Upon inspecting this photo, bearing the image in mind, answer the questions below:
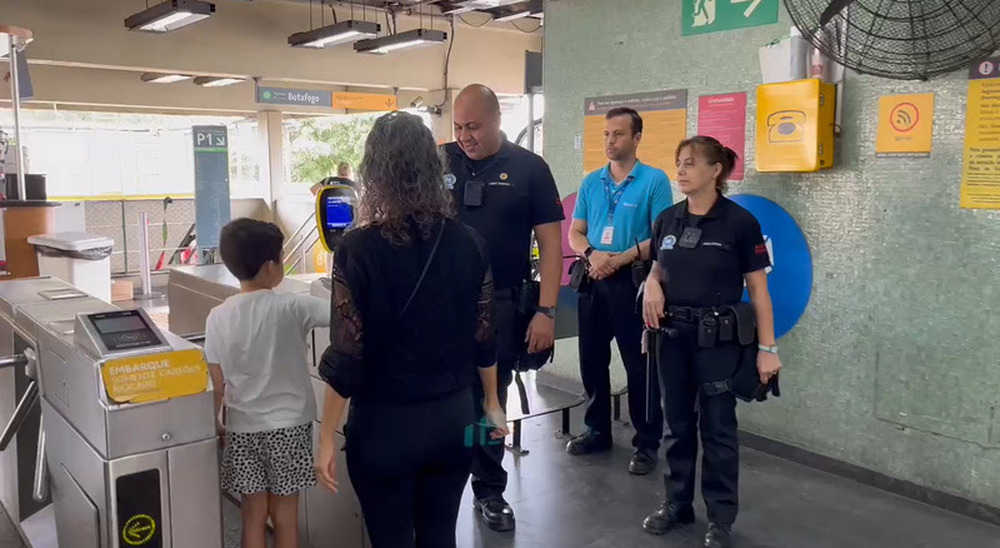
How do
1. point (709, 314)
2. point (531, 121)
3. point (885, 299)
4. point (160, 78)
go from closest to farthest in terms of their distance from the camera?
1. point (709, 314)
2. point (885, 299)
3. point (531, 121)
4. point (160, 78)

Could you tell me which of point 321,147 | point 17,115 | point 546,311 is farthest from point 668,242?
point 321,147

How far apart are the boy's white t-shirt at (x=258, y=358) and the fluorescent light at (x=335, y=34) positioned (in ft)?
19.6

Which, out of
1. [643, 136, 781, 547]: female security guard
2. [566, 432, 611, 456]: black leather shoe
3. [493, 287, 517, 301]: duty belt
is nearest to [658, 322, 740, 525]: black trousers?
[643, 136, 781, 547]: female security guard

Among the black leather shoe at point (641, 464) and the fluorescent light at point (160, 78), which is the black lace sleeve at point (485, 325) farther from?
the fluorescent light at point (160, 78)

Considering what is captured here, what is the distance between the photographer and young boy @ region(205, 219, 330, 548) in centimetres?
196

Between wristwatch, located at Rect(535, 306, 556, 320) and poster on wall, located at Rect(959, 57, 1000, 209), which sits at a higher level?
poster on wall, located at Rect(959, 57, 1000, 209)

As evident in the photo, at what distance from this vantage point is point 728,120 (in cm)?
357

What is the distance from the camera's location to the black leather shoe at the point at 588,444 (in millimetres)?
3518

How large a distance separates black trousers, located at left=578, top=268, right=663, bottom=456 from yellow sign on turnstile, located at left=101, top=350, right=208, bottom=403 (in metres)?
1.86

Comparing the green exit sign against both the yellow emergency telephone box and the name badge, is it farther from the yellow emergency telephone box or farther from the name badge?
the name badge

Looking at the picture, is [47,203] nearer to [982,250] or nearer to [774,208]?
[774,208]

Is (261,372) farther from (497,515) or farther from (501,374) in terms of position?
(497,515)

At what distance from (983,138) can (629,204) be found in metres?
1.21

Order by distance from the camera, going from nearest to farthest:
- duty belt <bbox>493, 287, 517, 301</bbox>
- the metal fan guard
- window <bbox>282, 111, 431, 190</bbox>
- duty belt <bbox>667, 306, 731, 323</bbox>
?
the metal fan guard
duty belt <bbox>667, 306, 731, 323</bbox>
duty belt <bbox>493, 287, 517, 301</bbox>
window <bbox>282, 111, 431, 190</bbox>
